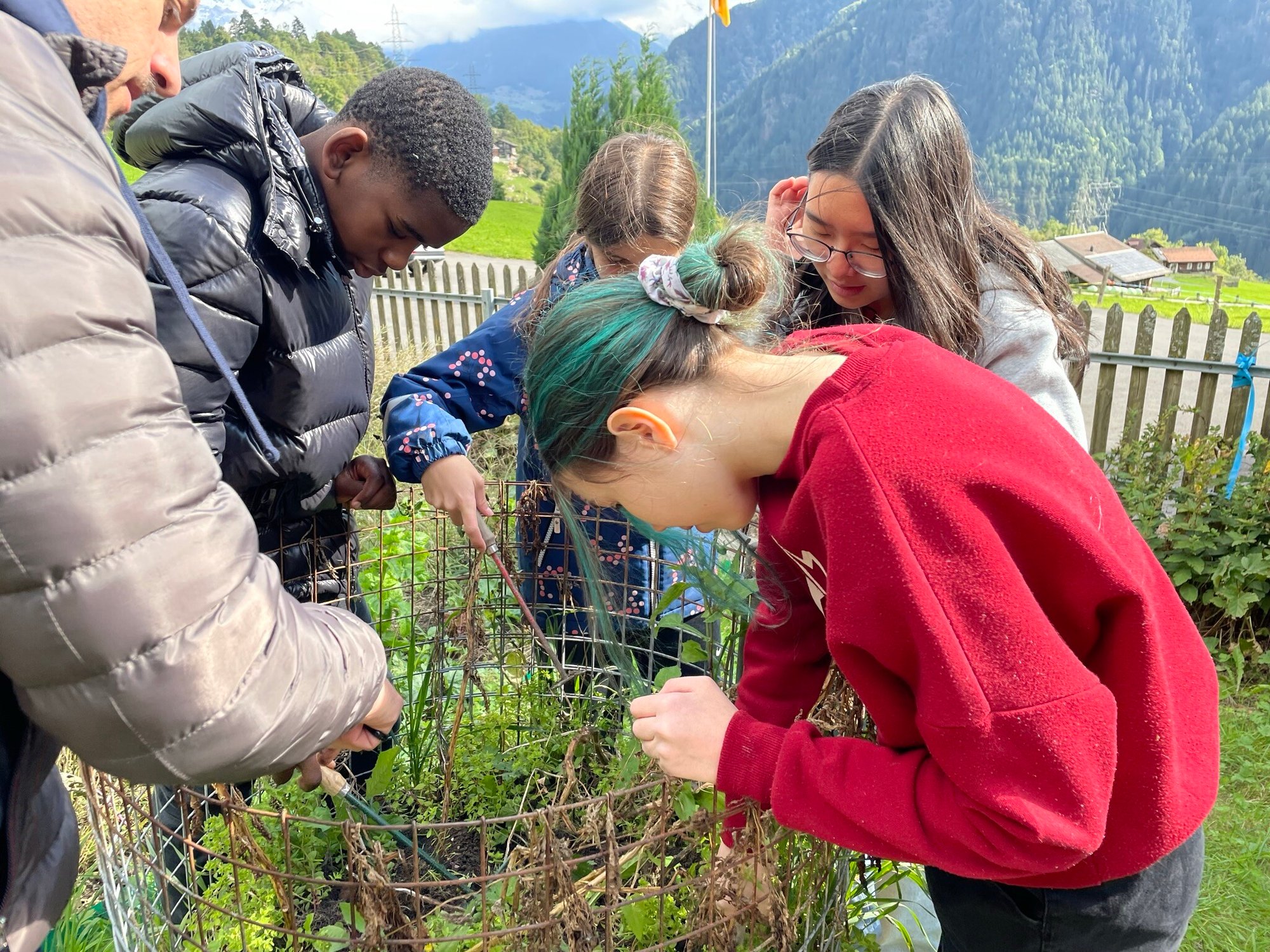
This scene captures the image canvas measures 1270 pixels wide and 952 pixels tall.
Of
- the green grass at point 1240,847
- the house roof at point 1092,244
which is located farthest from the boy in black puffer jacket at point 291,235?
the house roof at point 1092,244

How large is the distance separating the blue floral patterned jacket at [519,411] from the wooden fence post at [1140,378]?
3.59 m

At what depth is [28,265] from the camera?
66 centimetres

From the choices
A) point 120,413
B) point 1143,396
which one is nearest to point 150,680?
point 120,413

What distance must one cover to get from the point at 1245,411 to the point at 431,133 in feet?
14.3

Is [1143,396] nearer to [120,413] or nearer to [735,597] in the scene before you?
[735,597]

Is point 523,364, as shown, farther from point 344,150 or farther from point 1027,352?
point 1027,352

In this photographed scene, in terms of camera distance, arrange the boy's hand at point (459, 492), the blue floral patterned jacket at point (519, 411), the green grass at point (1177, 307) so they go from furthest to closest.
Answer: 1. the green grass at point (1177, 307)
2. the blue floral patterned jacket at point (519, 411)
3. the boy's hand at point (459, 492)

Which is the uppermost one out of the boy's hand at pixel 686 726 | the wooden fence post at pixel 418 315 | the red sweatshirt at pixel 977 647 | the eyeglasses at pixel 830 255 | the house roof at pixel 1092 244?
the eyeglasses at pixel 830 255

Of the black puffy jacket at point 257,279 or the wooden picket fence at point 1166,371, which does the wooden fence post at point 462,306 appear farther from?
the black puffy jacket at point 257,279

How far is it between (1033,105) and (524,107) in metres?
98.0

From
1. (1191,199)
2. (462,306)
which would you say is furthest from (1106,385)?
(1191,199)

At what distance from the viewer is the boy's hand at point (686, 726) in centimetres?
101

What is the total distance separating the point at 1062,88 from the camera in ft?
76.1

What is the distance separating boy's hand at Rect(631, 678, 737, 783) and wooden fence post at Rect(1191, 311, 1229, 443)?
4.38 meters
